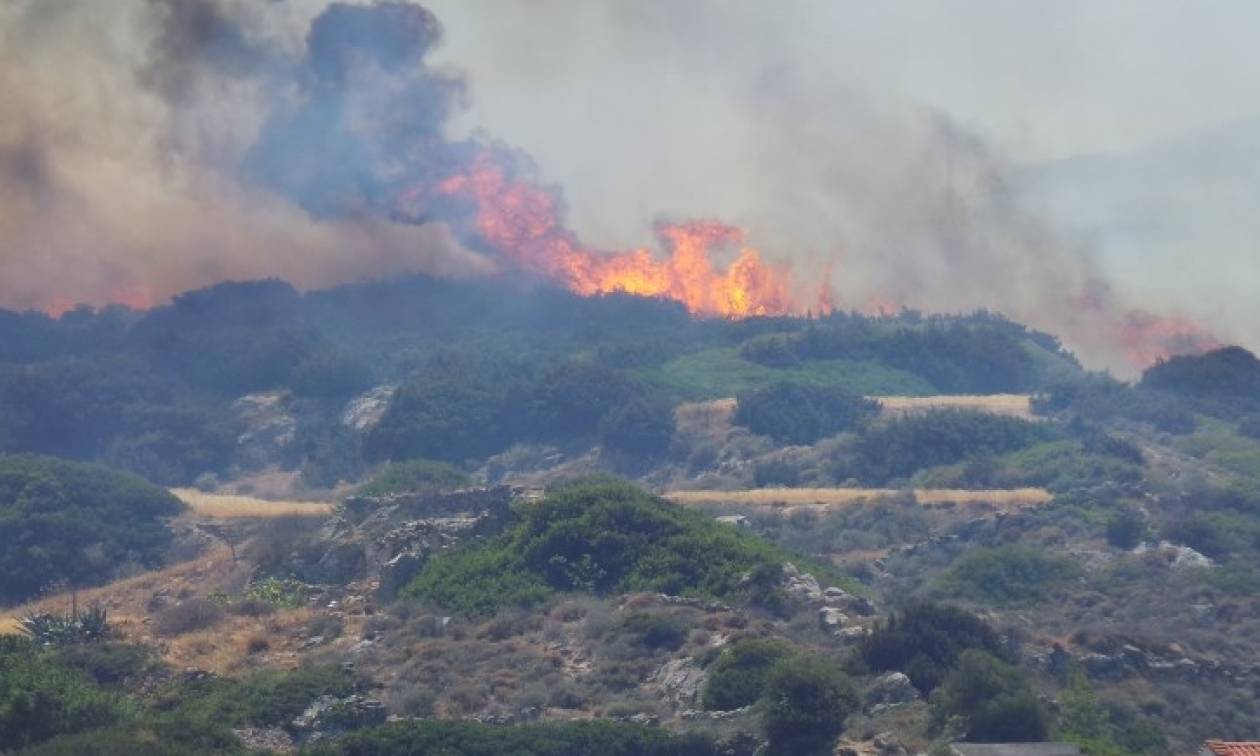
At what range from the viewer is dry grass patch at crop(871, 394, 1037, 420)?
141500mm

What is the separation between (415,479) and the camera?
11362 cm

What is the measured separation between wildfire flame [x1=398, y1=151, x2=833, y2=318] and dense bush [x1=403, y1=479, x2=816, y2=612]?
60.5 m

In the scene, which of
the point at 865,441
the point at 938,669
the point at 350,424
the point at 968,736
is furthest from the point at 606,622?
the point at 350,424

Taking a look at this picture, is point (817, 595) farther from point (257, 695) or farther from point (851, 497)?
point (851, 497)

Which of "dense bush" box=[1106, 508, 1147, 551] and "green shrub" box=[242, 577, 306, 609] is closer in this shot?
"green shrub" box=[242, 577, 306, 609]

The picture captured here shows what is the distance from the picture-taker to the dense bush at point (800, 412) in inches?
5354

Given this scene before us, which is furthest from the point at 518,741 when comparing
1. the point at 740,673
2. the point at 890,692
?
the point at 890,692

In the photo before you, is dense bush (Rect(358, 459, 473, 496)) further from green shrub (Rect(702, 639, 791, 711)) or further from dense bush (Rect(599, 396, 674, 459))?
green shrub (Rect(702, 639, 791, 711))

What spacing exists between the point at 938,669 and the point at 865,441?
55.6m

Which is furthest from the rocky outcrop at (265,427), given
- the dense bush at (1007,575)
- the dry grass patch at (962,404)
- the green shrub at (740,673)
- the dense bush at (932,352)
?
the green shrub at (740,673)

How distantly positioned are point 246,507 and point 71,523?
11.8 m

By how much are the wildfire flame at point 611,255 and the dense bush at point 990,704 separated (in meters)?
87.1

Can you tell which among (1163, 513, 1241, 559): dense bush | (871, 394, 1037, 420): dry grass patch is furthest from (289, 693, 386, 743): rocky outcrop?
(871, 394, 1037, 420): dry grass patch

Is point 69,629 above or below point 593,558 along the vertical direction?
below
